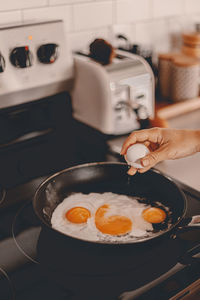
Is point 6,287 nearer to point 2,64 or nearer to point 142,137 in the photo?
point 142,137

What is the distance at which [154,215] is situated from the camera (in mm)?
845

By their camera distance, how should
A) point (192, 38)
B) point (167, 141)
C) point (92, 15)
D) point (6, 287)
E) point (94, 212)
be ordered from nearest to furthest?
point (6, 287), point (94, 212), point (167, 141), point (92, 15), point (192, 38)

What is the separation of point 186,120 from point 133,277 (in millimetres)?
912

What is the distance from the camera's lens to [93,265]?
702 mm

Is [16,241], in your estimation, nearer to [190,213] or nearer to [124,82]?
[190,213]

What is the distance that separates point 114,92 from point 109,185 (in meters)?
0.32

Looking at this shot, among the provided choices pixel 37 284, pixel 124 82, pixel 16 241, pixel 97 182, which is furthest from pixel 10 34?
pixel 37 284

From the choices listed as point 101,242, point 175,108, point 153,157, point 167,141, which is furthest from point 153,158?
point 175,108

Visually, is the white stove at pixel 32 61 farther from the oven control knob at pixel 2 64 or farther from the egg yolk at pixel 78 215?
the egg yolk at pixel 78 215

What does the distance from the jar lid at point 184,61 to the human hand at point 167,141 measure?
53 centimetres

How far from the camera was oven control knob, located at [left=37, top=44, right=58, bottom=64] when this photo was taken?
3.64 feet

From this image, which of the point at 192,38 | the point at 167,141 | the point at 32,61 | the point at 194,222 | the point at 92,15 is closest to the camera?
the point at 194,222

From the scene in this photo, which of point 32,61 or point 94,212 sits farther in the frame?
point 32,61

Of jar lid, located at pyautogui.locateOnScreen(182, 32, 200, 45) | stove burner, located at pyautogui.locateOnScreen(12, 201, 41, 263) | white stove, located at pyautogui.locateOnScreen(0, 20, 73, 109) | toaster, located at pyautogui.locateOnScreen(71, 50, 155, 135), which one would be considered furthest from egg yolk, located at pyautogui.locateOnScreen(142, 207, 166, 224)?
jar lid, located at pyautogui.locateOnScreen(182, 32, 200, 45)
